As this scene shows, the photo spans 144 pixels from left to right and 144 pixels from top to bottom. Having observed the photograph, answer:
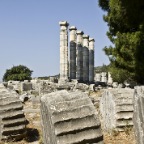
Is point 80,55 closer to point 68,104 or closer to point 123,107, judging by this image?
point 123,107

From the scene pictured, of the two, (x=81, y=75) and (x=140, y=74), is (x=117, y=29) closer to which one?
Result: (x=140, y=74)

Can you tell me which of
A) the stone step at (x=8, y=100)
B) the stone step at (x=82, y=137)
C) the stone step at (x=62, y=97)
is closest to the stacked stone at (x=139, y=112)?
the stone step at (x=82, y=137)

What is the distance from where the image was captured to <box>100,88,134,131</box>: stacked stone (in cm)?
775

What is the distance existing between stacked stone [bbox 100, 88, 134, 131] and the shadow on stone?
1610mm

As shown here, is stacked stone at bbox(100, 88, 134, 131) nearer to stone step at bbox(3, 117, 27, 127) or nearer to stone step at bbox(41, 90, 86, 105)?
stone step at bbox(3, 117, 27, 127)

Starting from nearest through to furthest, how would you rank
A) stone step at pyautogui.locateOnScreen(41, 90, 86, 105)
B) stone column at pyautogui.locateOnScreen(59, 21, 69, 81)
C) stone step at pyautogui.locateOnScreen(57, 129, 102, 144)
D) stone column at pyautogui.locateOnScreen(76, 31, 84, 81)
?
stone step at pyautogui.locateOnScreen(57, 129, 102, 144)
stone step at pyautogui.locateOnScreen(41, 90, 86, 105)
stone column at pyautogui.locateOnScreen(59, 21, 69, 81)
stone column at pyautogui.locateOnScreen(76, 31, 84, 81)

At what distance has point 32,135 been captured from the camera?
843 centimetres

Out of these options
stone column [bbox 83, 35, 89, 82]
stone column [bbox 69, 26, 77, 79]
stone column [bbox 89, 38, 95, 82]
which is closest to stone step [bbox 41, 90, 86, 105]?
stone column [bbox 69, 26, 77, 79]

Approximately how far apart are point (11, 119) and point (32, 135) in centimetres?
82

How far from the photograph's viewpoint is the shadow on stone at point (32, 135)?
8.06m

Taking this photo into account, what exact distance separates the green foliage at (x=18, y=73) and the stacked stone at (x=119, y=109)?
54.4m

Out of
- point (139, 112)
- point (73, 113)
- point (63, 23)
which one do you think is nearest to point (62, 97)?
point (73, 113)

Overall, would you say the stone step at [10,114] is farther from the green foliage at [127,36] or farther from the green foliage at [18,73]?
the green foliage at [18,73]

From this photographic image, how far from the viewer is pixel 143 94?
4.16 metres
